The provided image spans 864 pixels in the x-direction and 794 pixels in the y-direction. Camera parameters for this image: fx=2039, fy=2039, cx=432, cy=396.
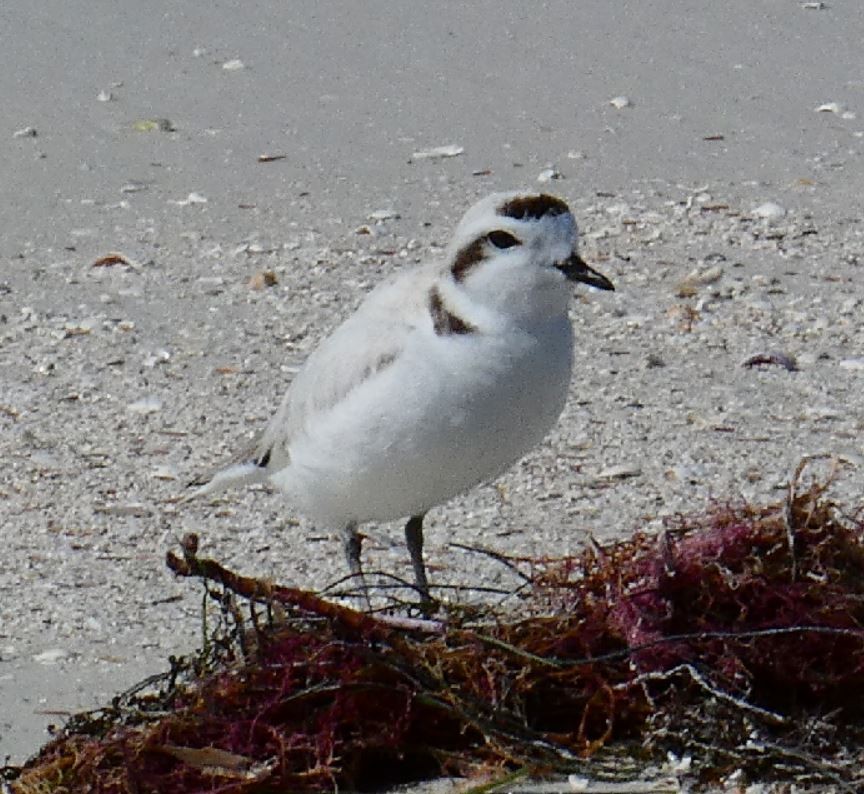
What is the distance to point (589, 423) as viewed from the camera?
243 inches

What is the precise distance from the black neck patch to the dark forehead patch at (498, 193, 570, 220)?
0.79 ft

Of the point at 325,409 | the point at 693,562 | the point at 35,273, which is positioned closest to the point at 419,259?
the point at 35,273

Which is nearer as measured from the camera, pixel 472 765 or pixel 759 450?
pixel 472 765

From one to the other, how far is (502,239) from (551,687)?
0.99 meters

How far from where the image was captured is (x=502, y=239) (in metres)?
4.31

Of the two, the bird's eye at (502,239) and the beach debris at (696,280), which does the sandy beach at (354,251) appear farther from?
the bird's eye at (502,239)

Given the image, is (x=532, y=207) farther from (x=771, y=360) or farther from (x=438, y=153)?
(x=438, y=153)

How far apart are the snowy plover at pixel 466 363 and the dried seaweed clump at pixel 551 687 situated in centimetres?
47

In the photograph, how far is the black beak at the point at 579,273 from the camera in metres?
4.21

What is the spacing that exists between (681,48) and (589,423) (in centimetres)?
402

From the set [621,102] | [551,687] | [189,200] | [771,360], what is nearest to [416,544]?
[551,687]

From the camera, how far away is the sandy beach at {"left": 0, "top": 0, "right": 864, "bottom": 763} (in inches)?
213

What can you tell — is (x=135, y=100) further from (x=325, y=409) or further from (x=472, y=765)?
(x=472, y=765)

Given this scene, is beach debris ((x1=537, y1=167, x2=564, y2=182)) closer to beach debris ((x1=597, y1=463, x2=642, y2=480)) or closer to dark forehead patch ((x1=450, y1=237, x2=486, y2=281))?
beach debris ((x1=597, y1=463, x2=642, y2=480))
